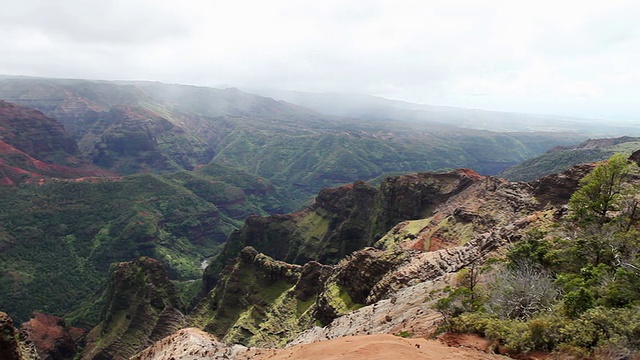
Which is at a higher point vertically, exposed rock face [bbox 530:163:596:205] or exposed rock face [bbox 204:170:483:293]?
exposed rock face [bbox 530:163:596:205]

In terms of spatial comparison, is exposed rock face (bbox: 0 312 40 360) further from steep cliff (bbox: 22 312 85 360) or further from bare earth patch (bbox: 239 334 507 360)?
steep cliff (bbox: 22 312 85 360)

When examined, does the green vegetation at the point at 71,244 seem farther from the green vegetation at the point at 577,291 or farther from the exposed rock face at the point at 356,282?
the green vegetation at the point at 577,291

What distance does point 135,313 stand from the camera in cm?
7338

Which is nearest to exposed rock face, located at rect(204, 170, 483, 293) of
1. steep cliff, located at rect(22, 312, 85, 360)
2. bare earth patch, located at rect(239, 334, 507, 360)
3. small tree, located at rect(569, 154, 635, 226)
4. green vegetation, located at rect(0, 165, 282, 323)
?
steep cliff, located at rect(22, 312, 85, 360)

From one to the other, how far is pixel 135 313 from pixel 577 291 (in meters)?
76.3

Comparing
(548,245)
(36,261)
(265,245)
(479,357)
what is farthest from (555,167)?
(36,261)

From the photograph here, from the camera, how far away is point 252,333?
60.2 metres

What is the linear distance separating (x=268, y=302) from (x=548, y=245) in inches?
2014

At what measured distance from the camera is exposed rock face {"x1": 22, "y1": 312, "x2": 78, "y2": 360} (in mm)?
75938

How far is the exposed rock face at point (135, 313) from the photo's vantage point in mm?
69000

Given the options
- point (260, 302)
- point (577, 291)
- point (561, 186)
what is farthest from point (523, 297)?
point (260, 302)

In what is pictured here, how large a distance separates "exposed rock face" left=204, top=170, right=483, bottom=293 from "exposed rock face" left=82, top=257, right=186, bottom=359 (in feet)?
91.2

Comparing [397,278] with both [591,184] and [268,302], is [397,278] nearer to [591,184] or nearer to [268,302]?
[591,184]

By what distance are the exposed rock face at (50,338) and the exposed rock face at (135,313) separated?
468 centimetres
